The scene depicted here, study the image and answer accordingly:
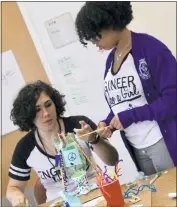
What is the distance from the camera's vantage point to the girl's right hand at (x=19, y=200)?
42.6 inches

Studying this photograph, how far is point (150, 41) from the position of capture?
97 cm

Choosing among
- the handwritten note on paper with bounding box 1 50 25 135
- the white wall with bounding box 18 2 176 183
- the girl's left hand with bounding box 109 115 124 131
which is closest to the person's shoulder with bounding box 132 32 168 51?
the girl's left hand with bounding box 109 115 124 131

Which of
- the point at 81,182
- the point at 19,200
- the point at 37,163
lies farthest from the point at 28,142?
the point at 81,182

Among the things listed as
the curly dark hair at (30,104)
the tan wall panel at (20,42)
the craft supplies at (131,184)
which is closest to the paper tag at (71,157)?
the craft supplies at (131,184)

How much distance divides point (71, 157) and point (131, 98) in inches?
11.0

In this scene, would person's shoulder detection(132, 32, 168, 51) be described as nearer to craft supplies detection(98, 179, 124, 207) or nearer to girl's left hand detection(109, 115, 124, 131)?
girl's left hand detection(109, 115, 124, 131)

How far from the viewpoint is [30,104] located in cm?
125

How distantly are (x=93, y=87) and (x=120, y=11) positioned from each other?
766 mm

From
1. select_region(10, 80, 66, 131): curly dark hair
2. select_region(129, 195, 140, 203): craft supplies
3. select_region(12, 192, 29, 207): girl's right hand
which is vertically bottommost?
select_region(129, 195, 140, 203): craft supplies

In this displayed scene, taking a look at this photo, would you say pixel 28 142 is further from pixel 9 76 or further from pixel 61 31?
pixel 61 31

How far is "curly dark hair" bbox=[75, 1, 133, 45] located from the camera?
0.99 meters

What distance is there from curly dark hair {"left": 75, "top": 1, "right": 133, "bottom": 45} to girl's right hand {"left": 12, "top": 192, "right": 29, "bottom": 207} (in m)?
0.61

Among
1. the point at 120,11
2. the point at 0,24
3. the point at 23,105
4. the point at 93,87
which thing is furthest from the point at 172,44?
the point at 0,24

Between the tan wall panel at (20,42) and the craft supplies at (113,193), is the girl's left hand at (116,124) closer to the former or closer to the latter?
the craft supplies at (113,193)
